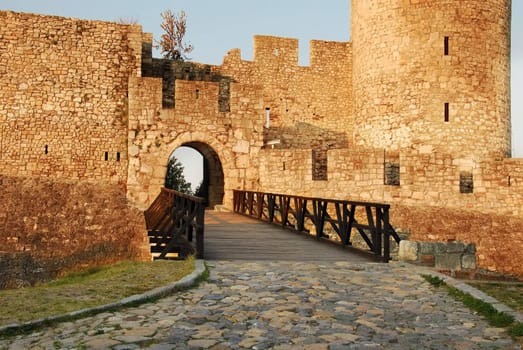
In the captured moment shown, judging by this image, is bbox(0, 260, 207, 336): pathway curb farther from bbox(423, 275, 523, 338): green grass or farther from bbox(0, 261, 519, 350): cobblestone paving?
bbox(423, 275, 523, 338): green grass

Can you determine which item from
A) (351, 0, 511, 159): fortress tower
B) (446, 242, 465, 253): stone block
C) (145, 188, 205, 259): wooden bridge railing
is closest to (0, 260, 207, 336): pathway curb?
(145, 188, 205, 259): wooden bridge railing

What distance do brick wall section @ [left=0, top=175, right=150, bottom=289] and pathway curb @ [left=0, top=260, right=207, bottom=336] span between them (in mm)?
8498

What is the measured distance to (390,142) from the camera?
17594mm

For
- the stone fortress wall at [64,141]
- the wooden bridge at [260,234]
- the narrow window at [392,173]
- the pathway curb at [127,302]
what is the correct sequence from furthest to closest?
1. the narrow window at [392,173]
2. the stone fortress wall at [64,141]
3. the wooden bridge at [260,234]
4. the pathway curb at [127,302]

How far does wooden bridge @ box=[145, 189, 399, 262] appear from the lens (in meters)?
8.11

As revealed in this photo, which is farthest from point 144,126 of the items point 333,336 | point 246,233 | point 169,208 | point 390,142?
point 333,336

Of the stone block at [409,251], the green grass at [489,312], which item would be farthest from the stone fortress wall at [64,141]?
the green grass at [489,312]

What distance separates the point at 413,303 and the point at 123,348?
2.85 meters

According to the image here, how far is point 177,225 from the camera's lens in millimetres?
10352

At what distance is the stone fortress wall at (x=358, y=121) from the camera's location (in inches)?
603

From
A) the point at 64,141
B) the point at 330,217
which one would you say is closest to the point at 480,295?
the point at 330,217

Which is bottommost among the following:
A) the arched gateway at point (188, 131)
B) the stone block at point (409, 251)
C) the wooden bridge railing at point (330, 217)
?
the stone block at point (409, 251)

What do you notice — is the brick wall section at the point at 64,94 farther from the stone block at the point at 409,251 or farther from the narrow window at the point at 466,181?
the stone block at the point at 409,251

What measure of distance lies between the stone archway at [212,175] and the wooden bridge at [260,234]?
3050 mm
